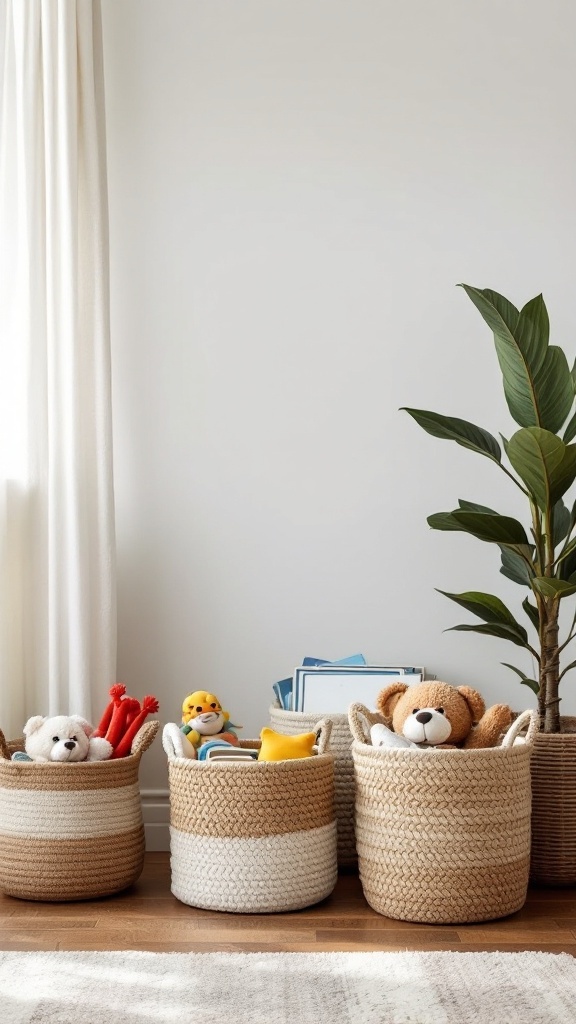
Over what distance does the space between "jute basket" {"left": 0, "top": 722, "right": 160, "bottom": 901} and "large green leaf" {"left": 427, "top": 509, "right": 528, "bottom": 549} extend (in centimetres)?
74

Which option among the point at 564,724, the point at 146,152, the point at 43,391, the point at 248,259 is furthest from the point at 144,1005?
the point at 146,152

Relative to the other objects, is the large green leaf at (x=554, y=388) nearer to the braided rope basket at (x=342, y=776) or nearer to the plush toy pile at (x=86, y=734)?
the braided rope basket at (x=342, y=776)

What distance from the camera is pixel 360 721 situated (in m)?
1.84

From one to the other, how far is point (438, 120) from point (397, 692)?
1297 millimetres

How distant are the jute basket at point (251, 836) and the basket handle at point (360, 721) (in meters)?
0.10

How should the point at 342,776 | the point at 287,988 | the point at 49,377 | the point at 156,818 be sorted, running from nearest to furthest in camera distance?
1. the point at 287,988
2. the point at 342,776
3. the point at 49,377
4. the point at 156,818

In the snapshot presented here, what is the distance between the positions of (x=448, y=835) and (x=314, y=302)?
1.20 metres

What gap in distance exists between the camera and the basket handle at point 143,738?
6.22ft

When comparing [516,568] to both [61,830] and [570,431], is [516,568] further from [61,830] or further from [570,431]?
[61,830]

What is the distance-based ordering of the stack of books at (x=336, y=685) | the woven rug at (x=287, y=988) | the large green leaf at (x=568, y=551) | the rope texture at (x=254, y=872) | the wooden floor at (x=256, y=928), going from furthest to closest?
1. the stack of books at (x=336, y=685)
2. the large green leaf at (x=568, y=551)
3. the rope texture at (x=254, y=872)
4. the wooden floor at (x=256, y=928)
5. the woven rug at (x=287, y=988)

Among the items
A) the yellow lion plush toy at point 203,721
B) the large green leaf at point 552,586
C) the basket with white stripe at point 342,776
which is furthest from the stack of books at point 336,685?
the large green leaf at point 552,586

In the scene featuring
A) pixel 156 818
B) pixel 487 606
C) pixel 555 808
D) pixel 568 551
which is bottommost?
pixel 156 818

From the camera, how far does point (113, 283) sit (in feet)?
7.59

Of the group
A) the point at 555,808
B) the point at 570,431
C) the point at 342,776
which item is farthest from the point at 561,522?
the point at 342,776
